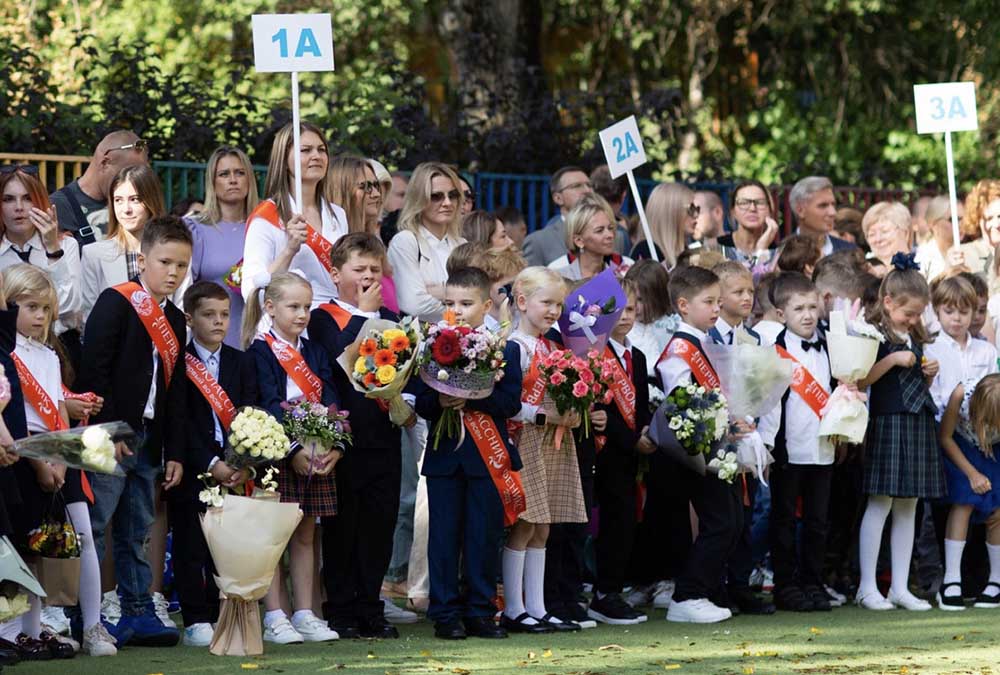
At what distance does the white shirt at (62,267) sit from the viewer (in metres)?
8.24

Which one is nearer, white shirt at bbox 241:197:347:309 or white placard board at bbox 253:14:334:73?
white shirt at bbox 241:197:347:309

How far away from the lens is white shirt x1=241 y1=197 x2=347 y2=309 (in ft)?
28.4

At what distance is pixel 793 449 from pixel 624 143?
2873 mm

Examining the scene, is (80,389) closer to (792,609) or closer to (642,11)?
(792,609)

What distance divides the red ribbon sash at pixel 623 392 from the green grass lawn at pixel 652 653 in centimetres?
106

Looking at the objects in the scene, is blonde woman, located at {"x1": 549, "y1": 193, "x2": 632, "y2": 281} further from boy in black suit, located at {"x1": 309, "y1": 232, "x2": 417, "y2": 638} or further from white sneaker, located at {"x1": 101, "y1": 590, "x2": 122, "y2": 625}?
white sneaker, located at {"x1": 101, "y1": 590, "x2": 122, "y2": 625}

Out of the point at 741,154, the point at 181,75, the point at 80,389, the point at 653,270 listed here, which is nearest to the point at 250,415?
the point at 80,389

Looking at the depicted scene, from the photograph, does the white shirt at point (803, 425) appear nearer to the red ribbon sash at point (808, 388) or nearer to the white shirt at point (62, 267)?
the red ribbon sash at point (808, 388)

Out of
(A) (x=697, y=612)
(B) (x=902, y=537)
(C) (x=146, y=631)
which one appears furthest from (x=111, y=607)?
(B) (x=902, y=537)

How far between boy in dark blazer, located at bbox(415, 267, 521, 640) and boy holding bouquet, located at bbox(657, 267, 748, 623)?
48.3 inches

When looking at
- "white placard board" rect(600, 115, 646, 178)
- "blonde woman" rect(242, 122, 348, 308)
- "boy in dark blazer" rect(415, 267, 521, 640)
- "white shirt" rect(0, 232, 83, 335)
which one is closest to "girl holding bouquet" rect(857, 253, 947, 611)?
"white placard board" rect(600, 115, 646, 178)

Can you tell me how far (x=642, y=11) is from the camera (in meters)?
23.6

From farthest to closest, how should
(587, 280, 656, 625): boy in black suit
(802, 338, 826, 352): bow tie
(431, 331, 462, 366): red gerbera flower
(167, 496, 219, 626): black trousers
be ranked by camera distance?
(802, 338, 826, 352): bow tie → (587, 280, 656, 625): boy in black suit → (167, 496, 219, 626): black trousers → (431, 331, 462, 366): red gerbera flower

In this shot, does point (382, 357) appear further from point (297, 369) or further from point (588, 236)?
point (588, 236)
